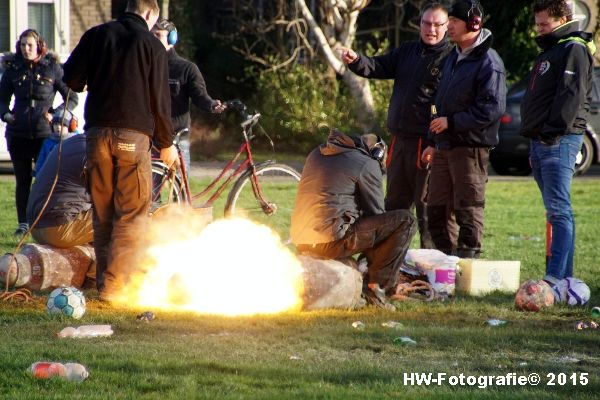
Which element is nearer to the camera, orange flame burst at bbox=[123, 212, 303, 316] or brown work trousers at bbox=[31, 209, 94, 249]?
orange flame burst at bbox=[123, 212, 303, 316]

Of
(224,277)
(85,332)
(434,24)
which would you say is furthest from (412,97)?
→ (85,332)

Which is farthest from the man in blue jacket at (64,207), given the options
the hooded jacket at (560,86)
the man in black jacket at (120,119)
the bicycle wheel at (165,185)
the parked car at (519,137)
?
the parked car at (519,137)

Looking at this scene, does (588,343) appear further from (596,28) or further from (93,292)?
(596,28)

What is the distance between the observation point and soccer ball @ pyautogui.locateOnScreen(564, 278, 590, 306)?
859 centimetres

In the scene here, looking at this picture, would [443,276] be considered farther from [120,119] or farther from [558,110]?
[120,119]

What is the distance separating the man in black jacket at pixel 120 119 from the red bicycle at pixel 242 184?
188cm

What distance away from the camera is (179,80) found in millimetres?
10844

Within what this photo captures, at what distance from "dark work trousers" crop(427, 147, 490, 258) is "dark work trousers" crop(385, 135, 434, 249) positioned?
279 millimetres

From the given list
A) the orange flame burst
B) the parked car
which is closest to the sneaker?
the orange flame burst

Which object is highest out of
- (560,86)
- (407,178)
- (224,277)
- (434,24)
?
(434,24)

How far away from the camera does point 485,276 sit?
9125mm

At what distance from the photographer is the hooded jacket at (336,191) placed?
27.1 feet

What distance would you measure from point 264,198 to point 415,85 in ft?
7.53

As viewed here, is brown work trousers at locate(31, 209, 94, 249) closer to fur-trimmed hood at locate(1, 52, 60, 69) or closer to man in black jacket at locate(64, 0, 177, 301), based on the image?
man in black jacket at locate(64, 0, 177, 301)
